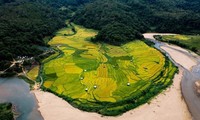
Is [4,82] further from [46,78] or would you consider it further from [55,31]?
[55,31]

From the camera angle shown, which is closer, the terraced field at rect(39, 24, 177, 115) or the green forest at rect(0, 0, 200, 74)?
the terraced field at rect(39, 24, 177, 115)

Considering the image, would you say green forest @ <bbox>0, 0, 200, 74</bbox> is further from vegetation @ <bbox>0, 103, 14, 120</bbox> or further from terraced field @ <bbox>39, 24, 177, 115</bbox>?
vegetation @ <bbox>0, 103, 14, 120</bbox>

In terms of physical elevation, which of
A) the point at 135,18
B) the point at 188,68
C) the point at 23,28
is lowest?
the point at 188,68

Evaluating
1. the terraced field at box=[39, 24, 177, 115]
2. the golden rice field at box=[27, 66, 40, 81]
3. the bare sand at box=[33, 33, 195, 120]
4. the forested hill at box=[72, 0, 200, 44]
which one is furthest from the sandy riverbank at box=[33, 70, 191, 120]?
the forested hill at box=[72, 0, 200, 44]

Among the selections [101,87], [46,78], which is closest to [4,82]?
[46,78]

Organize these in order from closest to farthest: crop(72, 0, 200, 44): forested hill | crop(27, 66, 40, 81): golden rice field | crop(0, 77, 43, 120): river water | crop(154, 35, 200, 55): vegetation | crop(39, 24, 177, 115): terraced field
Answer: crop(0, 77, 43, 120): river water → crop(39, 24, 177, 115): terraced field → crop(27, 66, 40, 81): golden rice field → crop(154, 35, 200, 55): vegetation → crop(72, 0, 200, 44): forested hill

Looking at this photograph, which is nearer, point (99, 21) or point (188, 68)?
point (188, 68)

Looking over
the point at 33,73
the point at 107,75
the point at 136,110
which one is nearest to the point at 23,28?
the point at 33,73

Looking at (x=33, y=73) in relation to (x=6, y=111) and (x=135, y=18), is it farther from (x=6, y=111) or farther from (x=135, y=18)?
(x=135, y=18)
